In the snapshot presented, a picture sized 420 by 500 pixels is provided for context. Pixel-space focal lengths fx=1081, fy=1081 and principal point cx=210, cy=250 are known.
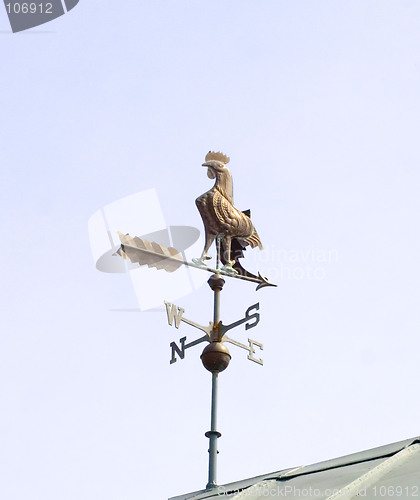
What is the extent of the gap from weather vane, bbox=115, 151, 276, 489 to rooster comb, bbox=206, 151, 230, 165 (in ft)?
0.06

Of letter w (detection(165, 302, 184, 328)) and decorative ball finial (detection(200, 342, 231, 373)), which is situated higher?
letter w (detection(165, 302, 184, 328))

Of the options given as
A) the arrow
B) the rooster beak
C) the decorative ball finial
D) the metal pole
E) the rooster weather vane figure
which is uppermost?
the rooster beak

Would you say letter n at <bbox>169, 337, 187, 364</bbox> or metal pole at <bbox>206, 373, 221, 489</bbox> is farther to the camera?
letter n at <bbox>169, 337, 187, 364</bbox>

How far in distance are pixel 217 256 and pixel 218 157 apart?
1.12 metres

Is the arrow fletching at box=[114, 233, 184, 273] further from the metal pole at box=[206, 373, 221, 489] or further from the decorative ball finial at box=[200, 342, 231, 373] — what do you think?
the metal pole at box=[206, 373, 221, 489]

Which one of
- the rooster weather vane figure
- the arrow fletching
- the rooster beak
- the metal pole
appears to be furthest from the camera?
the rooster beak

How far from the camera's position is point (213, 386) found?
25.0 feet

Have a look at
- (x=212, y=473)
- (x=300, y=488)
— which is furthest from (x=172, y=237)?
(x=300, y=488)

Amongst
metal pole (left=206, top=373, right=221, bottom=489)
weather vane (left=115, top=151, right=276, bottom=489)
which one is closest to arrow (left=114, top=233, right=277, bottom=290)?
weather vane (left=115, top=151, right=276, bottom=489)

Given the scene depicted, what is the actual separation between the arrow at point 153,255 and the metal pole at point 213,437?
0.83m

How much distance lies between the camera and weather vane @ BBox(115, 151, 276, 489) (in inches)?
303

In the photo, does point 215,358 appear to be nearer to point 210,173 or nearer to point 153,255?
point 153,255

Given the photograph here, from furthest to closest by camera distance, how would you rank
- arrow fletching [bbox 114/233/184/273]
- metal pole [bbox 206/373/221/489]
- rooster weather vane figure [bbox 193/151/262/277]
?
rooster weather vane figure [bbox 193/151/262/277] → arrow fletching [bbox 114/233/184/273] → metal pole [bbox 206/373/221/489]

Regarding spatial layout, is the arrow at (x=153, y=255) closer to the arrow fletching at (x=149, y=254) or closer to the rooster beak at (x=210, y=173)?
the arrow fletching at (x=149, y=254)
